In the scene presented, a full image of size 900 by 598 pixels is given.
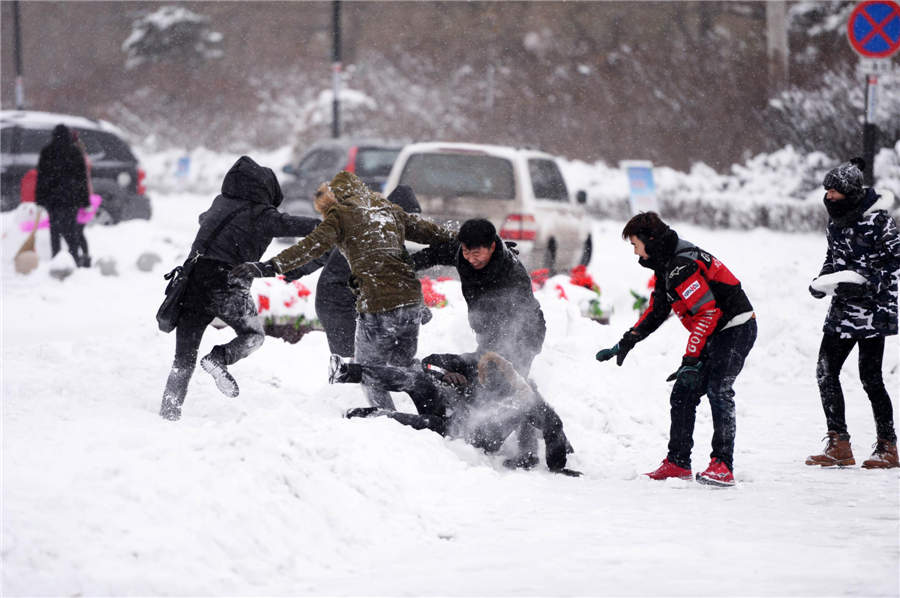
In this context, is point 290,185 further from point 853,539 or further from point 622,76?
point 622,76

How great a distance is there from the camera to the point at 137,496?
4730 millimetres

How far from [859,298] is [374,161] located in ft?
38.2

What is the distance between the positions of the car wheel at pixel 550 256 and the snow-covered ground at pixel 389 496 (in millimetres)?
4191

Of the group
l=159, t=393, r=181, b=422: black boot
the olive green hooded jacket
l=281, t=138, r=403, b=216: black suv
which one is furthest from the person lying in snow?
l=281, t=138, r=403, b=216: black suv

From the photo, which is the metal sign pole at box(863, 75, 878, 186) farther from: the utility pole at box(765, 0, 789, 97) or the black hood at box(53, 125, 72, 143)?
the utility pole at box(765, 0, 789, 97)

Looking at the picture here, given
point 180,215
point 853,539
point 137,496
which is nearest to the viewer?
point 137,496

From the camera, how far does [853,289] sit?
6707 mm

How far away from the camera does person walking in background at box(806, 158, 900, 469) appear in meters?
6.71

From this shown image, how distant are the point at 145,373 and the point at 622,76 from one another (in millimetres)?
35604

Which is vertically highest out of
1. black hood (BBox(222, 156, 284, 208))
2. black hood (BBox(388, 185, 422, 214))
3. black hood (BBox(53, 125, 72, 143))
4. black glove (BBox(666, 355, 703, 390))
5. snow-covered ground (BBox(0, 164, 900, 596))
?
black hood (BBox(53, 125, 72, 143))

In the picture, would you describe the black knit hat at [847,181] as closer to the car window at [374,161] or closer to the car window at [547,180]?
the car window at [547,180]

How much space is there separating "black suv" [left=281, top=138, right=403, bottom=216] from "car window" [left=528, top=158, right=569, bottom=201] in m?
3.49

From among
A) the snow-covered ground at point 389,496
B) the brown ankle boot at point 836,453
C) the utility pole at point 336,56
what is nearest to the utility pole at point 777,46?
the utility pole at point 336,56

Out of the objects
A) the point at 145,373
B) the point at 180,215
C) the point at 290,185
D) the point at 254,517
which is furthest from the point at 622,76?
the point at 254,517
